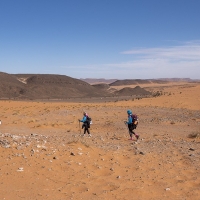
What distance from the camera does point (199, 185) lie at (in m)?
7.58

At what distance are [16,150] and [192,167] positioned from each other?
18.3ft

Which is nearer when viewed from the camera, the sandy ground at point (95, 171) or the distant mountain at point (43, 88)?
the sandy ground at point (95, 171)

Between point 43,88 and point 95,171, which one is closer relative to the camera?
point 95,171

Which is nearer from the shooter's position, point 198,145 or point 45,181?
point 45,181

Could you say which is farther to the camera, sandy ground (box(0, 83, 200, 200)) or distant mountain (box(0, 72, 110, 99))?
distant mountain (box(0, 72, 110, 99))

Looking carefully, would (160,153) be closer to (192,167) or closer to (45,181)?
(192,167)

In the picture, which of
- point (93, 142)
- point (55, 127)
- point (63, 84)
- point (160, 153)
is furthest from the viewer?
point (63, 84)

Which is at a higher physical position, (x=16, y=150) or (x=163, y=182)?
(x=16, y=150)

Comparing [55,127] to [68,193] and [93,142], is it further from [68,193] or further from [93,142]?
[68,193]

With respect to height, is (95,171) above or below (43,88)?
below

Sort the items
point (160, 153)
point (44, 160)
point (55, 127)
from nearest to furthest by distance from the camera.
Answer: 1. point (44, 160)
2. point (160, 153)
3. point (55, 127)

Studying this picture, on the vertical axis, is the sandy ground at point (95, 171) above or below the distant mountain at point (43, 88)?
below

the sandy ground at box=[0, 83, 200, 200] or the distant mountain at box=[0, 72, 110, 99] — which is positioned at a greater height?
the distant mountain at box=[0, 72, 110, 99]

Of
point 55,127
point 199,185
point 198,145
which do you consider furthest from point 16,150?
point 55,127
